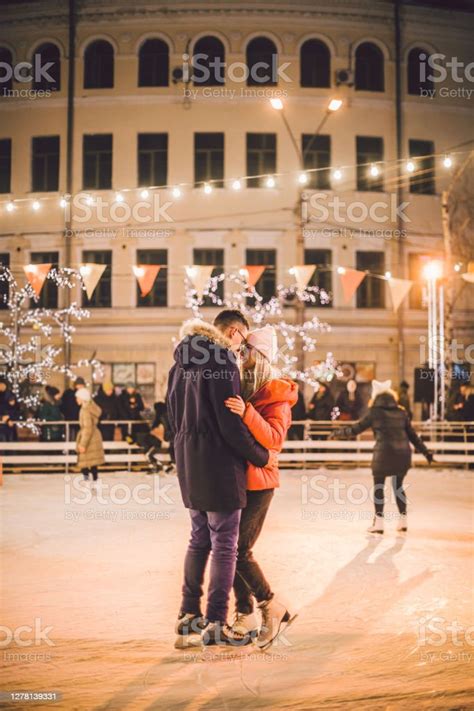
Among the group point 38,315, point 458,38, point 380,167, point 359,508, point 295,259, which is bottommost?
point 359,508

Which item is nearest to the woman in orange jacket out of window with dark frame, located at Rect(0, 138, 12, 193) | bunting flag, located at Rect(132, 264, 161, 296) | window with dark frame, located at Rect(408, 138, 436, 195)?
bunting flag, located at Rect(132, 264, 161, 296)

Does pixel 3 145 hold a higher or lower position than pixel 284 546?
higher

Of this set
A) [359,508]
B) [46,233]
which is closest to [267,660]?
[359,508]

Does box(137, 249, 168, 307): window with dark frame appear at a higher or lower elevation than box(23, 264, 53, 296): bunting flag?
higher

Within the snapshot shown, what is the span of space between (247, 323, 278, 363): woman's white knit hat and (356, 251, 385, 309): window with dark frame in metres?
20.7

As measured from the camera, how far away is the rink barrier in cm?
1569

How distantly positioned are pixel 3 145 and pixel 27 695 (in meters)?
24.8

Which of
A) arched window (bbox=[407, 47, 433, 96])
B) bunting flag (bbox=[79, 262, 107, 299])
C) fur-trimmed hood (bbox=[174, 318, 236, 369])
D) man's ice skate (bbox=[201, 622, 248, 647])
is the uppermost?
arched window (bbox=[407, 47, 433, 96])

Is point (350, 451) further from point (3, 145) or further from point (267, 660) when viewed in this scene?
point (3, 145)

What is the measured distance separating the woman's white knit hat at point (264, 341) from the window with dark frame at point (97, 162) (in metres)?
21.7

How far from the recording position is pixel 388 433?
8570 mm

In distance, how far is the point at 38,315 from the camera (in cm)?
2370

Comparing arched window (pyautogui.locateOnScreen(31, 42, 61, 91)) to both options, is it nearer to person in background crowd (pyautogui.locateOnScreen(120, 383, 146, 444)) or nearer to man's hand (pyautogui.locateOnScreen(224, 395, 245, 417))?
person in background crowd (pyautogui.locateOnScreen(120, 383, 146, 444))

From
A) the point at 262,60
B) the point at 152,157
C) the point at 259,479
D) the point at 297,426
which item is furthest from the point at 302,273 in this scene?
the point at 259,479
